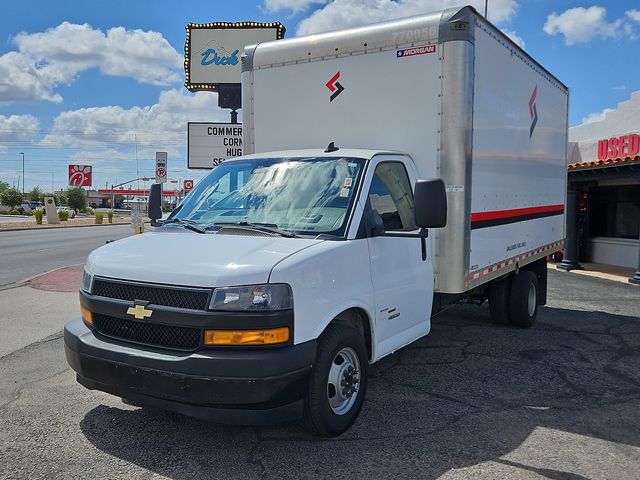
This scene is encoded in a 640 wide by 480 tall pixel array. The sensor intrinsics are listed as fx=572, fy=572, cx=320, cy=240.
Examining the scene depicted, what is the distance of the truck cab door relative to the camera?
4.43 meters

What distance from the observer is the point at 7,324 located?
303 inches

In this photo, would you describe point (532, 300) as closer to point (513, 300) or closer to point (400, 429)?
point (513, 300)

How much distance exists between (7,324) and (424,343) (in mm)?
5521

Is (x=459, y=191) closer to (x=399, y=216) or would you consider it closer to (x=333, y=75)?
(x=399, y=216)

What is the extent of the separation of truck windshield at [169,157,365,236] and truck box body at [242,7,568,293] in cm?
100

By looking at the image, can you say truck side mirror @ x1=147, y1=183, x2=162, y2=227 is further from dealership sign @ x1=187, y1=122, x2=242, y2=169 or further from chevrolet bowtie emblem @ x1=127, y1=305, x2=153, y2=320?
dealership sign @ x1=187, y1=122, x2=242, y2=169

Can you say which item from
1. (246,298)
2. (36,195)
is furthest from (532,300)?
(36,195)

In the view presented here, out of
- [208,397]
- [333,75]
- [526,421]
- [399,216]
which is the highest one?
[333,75]

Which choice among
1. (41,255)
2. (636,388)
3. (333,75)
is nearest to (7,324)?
(333,75)

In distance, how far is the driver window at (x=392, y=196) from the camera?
461cm

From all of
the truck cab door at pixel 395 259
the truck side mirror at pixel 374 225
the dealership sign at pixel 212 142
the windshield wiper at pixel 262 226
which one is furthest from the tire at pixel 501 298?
the dealership sign at pixel 212 142

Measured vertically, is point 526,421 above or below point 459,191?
below

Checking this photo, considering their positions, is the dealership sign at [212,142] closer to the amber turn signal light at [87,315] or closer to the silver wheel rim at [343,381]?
the amber turn signal light at [87,315]

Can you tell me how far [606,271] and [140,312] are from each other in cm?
1416
